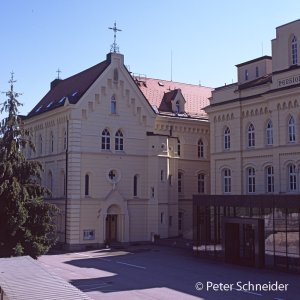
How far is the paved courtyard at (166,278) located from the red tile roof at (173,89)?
61.8 feet

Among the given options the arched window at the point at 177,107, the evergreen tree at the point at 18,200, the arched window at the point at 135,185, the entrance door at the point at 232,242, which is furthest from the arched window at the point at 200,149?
the evergreen tree at the point at 18,200

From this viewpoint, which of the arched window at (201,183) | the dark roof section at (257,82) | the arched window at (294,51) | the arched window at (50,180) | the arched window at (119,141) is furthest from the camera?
the arched window at (201,183)

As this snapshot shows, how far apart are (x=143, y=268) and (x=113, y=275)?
3278mm

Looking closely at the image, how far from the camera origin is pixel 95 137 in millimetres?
46531

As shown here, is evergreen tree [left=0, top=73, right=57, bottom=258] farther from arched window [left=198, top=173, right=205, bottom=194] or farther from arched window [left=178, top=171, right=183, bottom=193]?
arched window [left=198, top=173, right=205, bottom=194]

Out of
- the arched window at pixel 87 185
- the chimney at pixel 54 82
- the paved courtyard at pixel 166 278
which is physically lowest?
the paved courtyard at pixel 166 278

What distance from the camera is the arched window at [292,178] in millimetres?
38406

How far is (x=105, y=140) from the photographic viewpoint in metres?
47.4

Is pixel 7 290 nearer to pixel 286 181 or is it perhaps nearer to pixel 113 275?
pixel 113 275

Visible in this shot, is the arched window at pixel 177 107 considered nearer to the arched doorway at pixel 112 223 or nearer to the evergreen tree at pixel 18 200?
the arched doorway at pixel 112 223

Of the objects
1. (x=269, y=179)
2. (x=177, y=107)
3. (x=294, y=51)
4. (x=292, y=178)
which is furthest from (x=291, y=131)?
(x=177, y=107)

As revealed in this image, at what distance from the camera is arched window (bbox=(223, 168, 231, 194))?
45006 mm

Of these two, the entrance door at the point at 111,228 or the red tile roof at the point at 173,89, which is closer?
the entrance door at the point at 111,228

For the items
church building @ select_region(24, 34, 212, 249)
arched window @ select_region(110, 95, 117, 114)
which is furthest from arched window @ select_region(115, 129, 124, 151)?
arched window @ select_region(110, 95, 117, 114)
